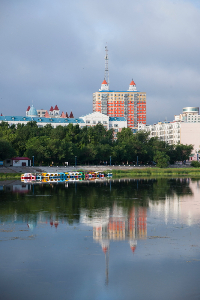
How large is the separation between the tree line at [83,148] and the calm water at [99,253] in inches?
2532

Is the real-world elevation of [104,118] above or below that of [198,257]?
above

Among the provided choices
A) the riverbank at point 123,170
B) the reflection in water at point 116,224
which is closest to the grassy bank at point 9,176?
the riverbank at point 123,170

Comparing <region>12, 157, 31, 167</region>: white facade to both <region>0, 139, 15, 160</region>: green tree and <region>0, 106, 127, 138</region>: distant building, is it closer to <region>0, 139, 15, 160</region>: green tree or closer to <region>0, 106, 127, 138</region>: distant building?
<region>0, 139, 15, 160</region>: green tree

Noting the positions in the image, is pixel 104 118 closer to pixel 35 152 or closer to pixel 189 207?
pixel 35 152

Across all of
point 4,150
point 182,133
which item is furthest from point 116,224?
point 182,133

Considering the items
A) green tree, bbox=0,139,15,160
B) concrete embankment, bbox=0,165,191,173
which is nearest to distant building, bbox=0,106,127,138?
concrete embankment, bbox=0,165,191,173

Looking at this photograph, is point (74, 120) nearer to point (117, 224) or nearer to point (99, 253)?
point (117, 224)

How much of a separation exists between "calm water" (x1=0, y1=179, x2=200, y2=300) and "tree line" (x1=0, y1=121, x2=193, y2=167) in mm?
64317

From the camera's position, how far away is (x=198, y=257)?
56.1 feet

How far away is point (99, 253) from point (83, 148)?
89622 mm

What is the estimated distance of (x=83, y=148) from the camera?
107 metres

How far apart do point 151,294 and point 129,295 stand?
0.72 m

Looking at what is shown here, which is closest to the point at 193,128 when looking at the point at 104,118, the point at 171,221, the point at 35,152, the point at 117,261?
the point at 104,118

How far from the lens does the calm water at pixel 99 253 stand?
13.6 m
